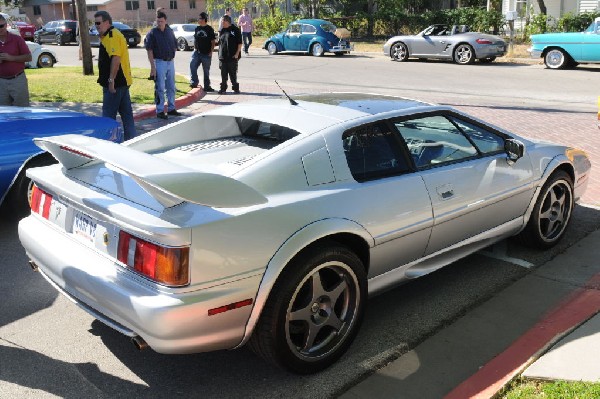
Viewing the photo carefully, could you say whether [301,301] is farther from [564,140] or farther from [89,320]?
[564,140]

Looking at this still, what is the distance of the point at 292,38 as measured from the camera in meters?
25.6

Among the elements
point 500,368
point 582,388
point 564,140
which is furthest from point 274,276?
point 564,140

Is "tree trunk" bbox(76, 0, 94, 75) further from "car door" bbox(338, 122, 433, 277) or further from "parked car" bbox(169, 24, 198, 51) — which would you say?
"car door" bbox(338, 122, 433, 277)

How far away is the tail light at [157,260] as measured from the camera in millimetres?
3050

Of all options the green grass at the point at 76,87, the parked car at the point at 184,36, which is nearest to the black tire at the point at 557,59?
the green grass at the point at 76,87

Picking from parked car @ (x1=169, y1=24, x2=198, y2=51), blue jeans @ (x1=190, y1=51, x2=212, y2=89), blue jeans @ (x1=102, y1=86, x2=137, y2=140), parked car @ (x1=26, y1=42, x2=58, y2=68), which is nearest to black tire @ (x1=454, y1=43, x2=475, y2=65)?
blue jeans @ (x1=190, y1=51, x2=212, y2=89)

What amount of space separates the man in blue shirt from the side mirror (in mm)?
7756

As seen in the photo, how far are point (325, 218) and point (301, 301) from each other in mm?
488

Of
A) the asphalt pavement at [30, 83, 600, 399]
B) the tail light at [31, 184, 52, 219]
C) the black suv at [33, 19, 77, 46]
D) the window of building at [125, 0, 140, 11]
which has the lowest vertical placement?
the asphalt pavement at [30, 83, 600, 399]

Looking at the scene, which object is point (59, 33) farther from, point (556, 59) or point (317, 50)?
point (556, 59)

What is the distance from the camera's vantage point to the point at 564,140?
9.36m

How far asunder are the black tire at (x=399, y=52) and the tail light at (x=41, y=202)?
63.9ft

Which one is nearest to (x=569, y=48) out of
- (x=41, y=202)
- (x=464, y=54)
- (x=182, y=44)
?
(x=464, y=54)

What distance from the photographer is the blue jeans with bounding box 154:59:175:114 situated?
11383 millimetres
